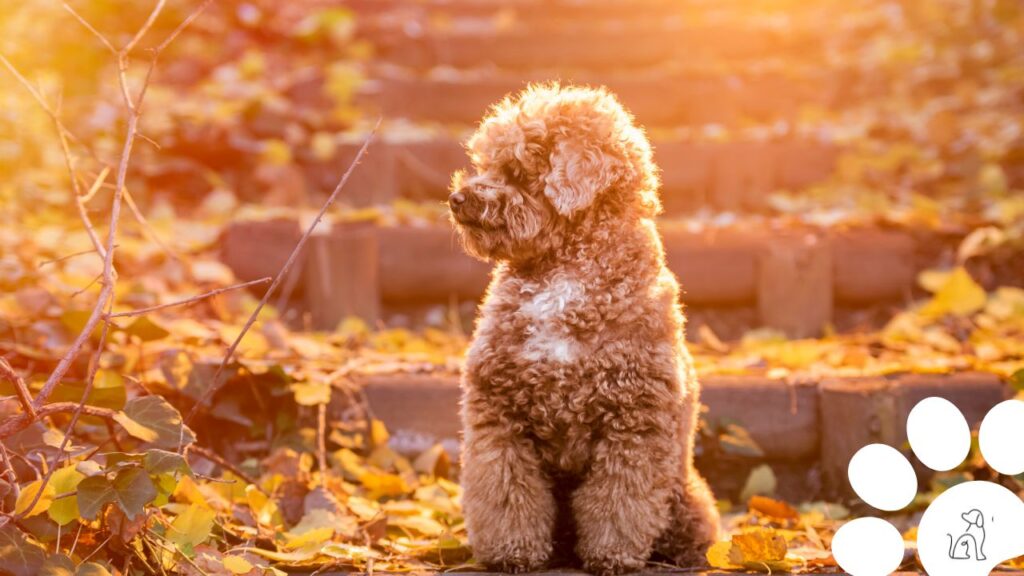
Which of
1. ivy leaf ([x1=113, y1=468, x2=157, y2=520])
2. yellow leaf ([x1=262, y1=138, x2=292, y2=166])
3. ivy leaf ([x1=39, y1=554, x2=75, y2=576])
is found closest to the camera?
ivy leaf ([x1=39, y1=554, x2=75, y2=576])

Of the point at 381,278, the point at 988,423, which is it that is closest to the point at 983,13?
the point at 381,278

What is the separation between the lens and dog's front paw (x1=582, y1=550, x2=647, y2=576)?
299 centimetres

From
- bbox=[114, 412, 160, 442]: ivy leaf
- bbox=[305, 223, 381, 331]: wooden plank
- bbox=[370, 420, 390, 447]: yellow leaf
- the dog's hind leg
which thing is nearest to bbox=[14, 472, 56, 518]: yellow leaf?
bbox=[114, 412, 160, 442]: ivy leaf

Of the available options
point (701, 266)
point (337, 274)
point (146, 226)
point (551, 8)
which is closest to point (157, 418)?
point (146, 226)

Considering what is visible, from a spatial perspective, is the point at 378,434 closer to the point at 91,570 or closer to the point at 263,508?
the point at 263,508

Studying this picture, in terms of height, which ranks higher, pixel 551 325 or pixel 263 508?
pixel 551 325

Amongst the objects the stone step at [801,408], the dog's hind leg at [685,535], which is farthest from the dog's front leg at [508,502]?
the stone step at [801,408]

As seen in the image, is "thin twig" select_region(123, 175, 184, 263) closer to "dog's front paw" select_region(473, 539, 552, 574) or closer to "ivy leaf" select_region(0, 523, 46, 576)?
"ivy leaf" select_region(0, 523, 46, 576)

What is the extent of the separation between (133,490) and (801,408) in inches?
111

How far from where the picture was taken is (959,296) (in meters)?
5.38

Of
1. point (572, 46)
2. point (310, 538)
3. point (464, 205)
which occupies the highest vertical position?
point (572, 46)

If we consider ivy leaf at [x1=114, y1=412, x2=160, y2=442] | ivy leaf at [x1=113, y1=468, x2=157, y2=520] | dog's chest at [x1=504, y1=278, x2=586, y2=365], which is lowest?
ivy leaf at [x1=113, y1=468, x2=157, y2=520]

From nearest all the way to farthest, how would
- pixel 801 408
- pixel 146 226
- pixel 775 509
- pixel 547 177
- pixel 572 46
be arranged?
pixel 547 177 < pixel 146 226 < pixel 775 509 < pixel 801 408 < pixel 572 46

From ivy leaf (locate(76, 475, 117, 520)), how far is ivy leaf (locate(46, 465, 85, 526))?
0.12 ft
